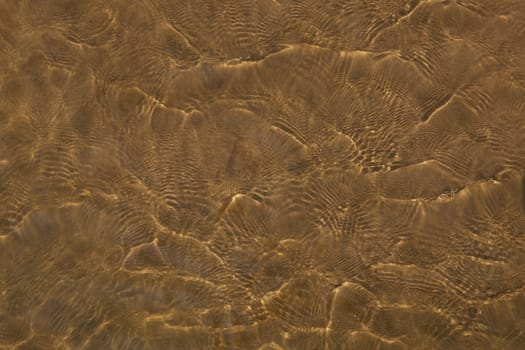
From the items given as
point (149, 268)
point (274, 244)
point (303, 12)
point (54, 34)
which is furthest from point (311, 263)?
point (54, 34)

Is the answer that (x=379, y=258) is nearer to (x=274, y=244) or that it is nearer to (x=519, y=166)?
(x=274, y=244)

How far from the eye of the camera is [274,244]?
2963mm

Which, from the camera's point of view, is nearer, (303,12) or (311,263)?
(311,263)

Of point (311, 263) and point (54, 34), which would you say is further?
point (54, 34)

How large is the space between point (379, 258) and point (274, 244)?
0.63m

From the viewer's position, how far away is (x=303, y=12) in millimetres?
3223

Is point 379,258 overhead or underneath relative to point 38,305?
overhead

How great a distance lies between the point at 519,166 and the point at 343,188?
42.7 inches

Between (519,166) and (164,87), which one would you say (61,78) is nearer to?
(164,87)

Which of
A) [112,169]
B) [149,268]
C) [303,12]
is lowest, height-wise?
[149,268]

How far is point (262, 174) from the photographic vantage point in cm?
304

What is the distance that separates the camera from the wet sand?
288cm

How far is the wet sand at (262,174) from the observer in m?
2.88

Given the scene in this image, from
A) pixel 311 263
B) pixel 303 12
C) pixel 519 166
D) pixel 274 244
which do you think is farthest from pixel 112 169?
pixel 519 166
